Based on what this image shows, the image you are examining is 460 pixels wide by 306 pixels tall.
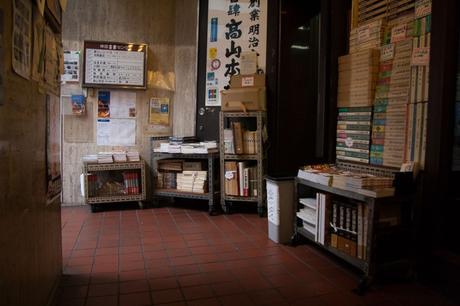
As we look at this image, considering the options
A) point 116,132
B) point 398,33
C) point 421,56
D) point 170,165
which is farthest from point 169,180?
point 421,56

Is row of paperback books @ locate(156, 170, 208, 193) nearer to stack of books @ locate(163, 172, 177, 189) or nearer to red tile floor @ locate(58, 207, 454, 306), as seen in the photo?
stack of books @ locate(163, 172, 177, 189)

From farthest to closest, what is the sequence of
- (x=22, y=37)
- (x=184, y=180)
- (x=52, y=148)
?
(x=184, y=180), (x=52, y=148), (x=22, y=37)

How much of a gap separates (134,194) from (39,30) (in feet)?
10.0

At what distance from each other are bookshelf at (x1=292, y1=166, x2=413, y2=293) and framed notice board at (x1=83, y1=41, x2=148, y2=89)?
111 inches

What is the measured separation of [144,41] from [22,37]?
350 centimetres

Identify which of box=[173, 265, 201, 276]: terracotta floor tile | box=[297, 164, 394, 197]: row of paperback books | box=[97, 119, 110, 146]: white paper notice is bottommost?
box=[173, 265, 201, 276]: terracotta floor tile

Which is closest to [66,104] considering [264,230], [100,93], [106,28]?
[100,93]

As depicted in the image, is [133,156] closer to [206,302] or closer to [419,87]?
[206,302]

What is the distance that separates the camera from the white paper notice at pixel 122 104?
16.0 feet

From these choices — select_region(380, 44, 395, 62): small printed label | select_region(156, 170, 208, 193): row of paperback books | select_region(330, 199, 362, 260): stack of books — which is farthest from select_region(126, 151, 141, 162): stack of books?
select_region(380, 44, 395, 62): small printed label

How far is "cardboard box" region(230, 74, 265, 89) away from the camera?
4469 millimetres

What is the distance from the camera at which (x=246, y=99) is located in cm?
436

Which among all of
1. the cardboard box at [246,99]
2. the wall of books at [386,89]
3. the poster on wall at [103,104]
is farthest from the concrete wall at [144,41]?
the wall of books at [386,89]

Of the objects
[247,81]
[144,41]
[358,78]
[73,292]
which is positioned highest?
[144,41]
